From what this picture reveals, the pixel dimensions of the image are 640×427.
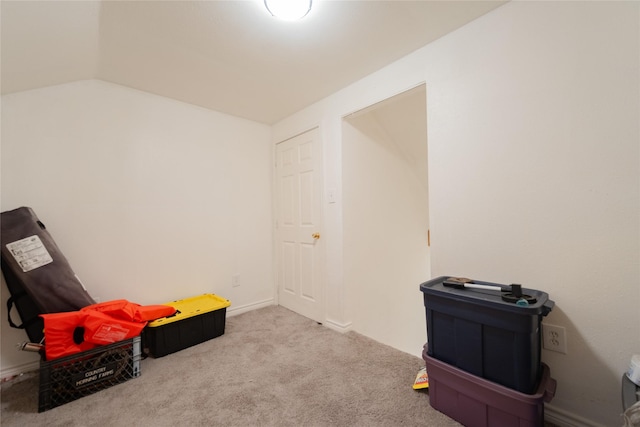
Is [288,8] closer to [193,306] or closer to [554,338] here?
[554,338]

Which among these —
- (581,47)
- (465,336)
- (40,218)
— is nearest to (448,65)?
(581,47)

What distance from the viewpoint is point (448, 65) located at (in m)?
1.60

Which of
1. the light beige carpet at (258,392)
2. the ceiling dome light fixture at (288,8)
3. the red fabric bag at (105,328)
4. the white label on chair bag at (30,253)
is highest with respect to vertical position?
the ceiling dome light fixture at (288,8)

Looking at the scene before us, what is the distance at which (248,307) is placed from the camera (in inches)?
110

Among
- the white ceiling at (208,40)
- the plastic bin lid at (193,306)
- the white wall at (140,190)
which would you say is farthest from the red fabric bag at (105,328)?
the white ceiling at (208,40)

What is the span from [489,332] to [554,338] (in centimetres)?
43

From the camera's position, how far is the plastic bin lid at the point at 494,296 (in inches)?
41.1

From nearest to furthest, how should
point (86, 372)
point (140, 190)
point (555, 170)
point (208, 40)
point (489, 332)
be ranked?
point (489, 332)
point (555, 170)
point (86, 372)
point (208, 40)
point (140, 190)

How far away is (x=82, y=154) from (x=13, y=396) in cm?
160

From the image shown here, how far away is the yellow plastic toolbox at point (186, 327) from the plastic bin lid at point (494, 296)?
1.75 meters

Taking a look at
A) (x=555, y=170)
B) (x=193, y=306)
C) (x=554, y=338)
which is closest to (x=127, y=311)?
(x=193, y=306)

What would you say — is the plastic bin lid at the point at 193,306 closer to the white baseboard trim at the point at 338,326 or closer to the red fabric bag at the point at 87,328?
the red fabric bag at the point at 87,328

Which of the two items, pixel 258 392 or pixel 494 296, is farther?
pixel 258 392

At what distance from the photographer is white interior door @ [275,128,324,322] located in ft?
8.25
